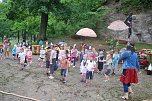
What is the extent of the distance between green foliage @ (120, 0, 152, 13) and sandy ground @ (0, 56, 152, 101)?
1741cm

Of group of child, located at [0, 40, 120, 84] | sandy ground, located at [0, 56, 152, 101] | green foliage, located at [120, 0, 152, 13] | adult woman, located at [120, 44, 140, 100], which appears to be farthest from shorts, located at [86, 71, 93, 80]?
green foliage, located at [120, 0, 152, 13]

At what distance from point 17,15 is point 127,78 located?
26.9 meters

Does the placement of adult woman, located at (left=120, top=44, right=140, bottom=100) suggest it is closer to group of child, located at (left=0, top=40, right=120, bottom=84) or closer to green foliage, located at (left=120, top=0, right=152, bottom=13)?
group of child, located at (left=0, top=40, right=120, bottom=84)

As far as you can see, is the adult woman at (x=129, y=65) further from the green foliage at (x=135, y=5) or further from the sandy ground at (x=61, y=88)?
the green foliage at (x=135, y=5)

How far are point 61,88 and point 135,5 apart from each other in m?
22.7

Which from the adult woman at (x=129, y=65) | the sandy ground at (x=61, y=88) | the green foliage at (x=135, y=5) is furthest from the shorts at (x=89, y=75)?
the green foliage at (x=135, y=5)

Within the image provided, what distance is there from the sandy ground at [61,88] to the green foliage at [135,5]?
1741 centimetres

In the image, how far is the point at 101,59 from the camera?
1855 centimetres

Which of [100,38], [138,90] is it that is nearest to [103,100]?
[138,90]

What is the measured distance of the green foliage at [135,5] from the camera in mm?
33250

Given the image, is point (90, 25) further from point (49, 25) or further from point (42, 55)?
point (42, 55)

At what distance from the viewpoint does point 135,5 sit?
112ft

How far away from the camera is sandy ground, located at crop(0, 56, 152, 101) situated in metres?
12.0

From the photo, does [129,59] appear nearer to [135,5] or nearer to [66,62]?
[66,62]
